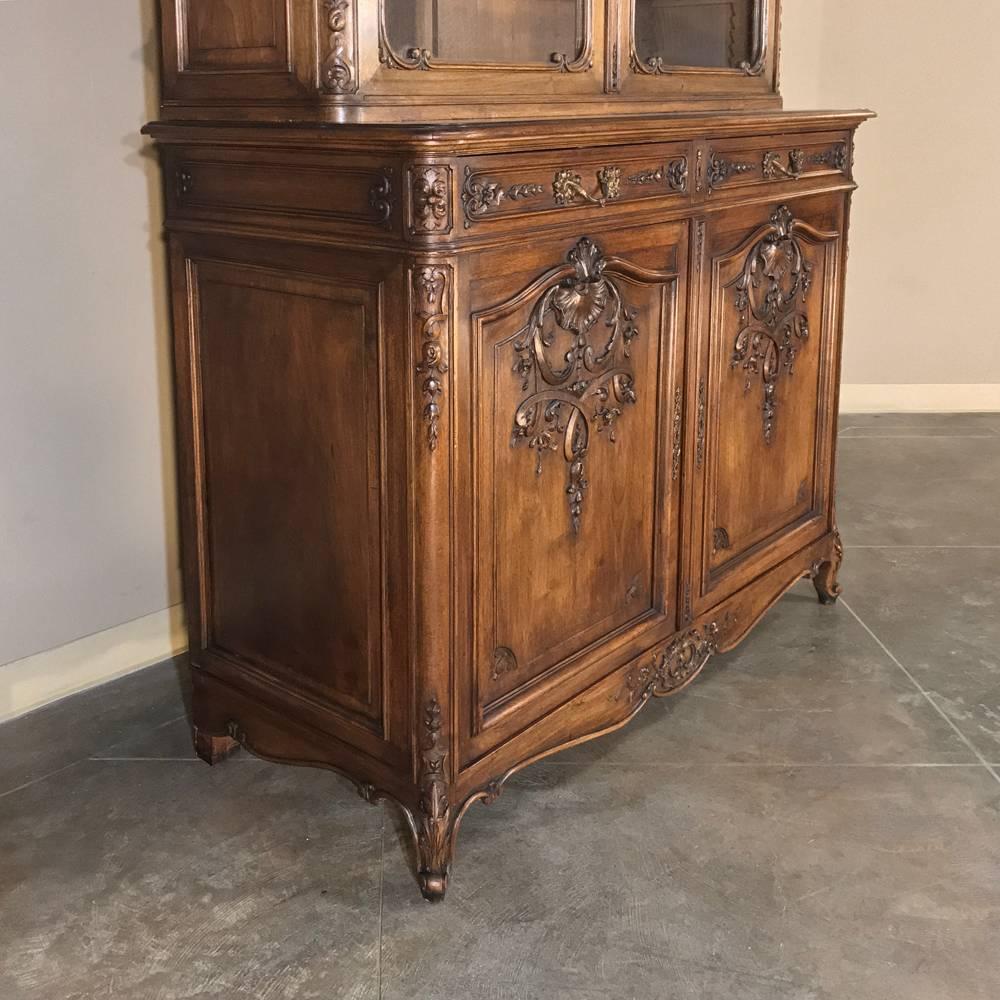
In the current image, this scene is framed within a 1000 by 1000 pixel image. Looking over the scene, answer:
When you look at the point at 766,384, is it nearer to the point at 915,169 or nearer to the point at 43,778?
the point at 43,778

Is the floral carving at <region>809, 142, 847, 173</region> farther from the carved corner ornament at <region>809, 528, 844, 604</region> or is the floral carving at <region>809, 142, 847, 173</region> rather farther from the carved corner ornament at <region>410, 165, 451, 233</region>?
the carved corner ornament at <region>410, 165, 451, 233</region>

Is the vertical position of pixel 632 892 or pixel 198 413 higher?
pixel 198 413

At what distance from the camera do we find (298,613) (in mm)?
2064

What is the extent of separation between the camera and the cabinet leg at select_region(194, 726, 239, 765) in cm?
229

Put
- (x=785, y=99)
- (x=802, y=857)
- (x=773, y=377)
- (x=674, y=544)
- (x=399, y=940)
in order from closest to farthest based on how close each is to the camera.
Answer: (x=399, y=940) < (x=802, y=857) < (x=674, y=544) < (x=773, y=377) < (x=785, y=99)

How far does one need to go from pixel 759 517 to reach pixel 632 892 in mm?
1003

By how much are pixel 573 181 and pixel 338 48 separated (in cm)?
39

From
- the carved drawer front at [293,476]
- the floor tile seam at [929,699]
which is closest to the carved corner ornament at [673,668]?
the floor tile seam at [929,699]

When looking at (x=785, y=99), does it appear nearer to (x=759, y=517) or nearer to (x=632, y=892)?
(x=759, y=517)

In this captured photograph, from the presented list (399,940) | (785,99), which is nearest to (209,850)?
(399,940)

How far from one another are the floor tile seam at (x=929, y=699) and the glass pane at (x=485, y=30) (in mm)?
1441

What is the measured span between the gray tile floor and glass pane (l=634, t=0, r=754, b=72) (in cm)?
124

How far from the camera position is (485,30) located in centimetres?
195

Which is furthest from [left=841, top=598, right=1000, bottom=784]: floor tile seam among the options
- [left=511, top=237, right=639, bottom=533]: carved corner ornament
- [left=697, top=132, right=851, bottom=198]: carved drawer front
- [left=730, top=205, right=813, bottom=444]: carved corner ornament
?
[left=697, top=132, right=851, bottom=198]: carved drawer front
